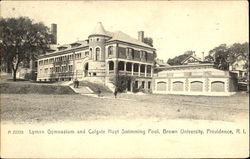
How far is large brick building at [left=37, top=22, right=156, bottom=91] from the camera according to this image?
3506 cm

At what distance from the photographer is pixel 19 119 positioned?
1007cm

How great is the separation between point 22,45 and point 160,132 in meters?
25.4

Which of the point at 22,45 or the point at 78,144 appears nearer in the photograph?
the point at 78,144

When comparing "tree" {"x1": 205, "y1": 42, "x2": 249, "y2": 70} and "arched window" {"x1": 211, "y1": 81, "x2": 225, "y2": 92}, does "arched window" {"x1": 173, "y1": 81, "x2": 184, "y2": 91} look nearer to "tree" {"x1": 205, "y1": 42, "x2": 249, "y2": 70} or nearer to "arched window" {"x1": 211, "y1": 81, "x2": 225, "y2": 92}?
"arched window" {"x1": 211, "y1": 81, "x2": 225, "y2": 92}

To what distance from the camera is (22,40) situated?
2959cm

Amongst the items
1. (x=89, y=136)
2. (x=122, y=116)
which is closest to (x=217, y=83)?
(x=122, y=116)

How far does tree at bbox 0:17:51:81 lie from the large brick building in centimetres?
690

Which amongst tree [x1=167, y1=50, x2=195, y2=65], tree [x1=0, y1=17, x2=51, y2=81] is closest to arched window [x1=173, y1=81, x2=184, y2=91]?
tree [x1=0, y1=17, x2=51, y2=81]

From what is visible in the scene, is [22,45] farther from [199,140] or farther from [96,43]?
[199,140]

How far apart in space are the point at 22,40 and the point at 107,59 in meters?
11.6

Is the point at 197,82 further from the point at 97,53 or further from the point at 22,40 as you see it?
the point at 22,40

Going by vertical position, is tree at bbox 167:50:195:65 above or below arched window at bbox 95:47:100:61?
above

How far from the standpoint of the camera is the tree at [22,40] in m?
26.4

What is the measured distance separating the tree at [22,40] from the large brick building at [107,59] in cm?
690
